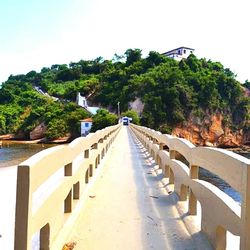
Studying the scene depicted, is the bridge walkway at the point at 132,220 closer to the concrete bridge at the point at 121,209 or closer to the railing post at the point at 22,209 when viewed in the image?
the concrete bridge at the point at 121,209

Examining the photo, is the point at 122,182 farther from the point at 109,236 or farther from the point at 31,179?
the point at 31,179

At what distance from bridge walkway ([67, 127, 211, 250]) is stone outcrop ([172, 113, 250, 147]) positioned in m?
63.5

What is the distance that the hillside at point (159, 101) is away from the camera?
2724 inches

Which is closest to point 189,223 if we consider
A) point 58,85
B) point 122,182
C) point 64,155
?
point 64,155

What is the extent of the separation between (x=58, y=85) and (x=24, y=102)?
17.2 m

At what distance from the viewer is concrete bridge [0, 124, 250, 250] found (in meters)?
2.26

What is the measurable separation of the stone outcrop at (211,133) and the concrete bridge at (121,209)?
64.3 meters

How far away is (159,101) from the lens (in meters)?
68.1

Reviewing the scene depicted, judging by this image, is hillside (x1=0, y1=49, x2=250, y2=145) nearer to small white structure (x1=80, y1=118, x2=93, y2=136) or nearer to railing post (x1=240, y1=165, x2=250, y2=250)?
small white structure (x1=80, y1=118, x2=93, y2=136)

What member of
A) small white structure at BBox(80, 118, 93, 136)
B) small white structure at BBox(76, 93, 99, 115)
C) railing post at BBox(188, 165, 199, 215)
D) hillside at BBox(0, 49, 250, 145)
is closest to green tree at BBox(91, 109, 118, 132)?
small white structure at BBox(80, 118, 93, 136)

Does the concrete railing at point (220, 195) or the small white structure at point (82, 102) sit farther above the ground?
→ the small white structure at point (82, 102)

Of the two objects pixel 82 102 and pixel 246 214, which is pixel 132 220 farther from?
pixel 82 102

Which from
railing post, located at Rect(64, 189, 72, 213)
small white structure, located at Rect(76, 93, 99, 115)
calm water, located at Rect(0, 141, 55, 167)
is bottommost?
calm water, located at Rect(0, 141, 55, 167)

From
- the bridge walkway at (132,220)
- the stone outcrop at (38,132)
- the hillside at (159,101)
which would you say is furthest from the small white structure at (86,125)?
the bridge walkway at (132,220)
